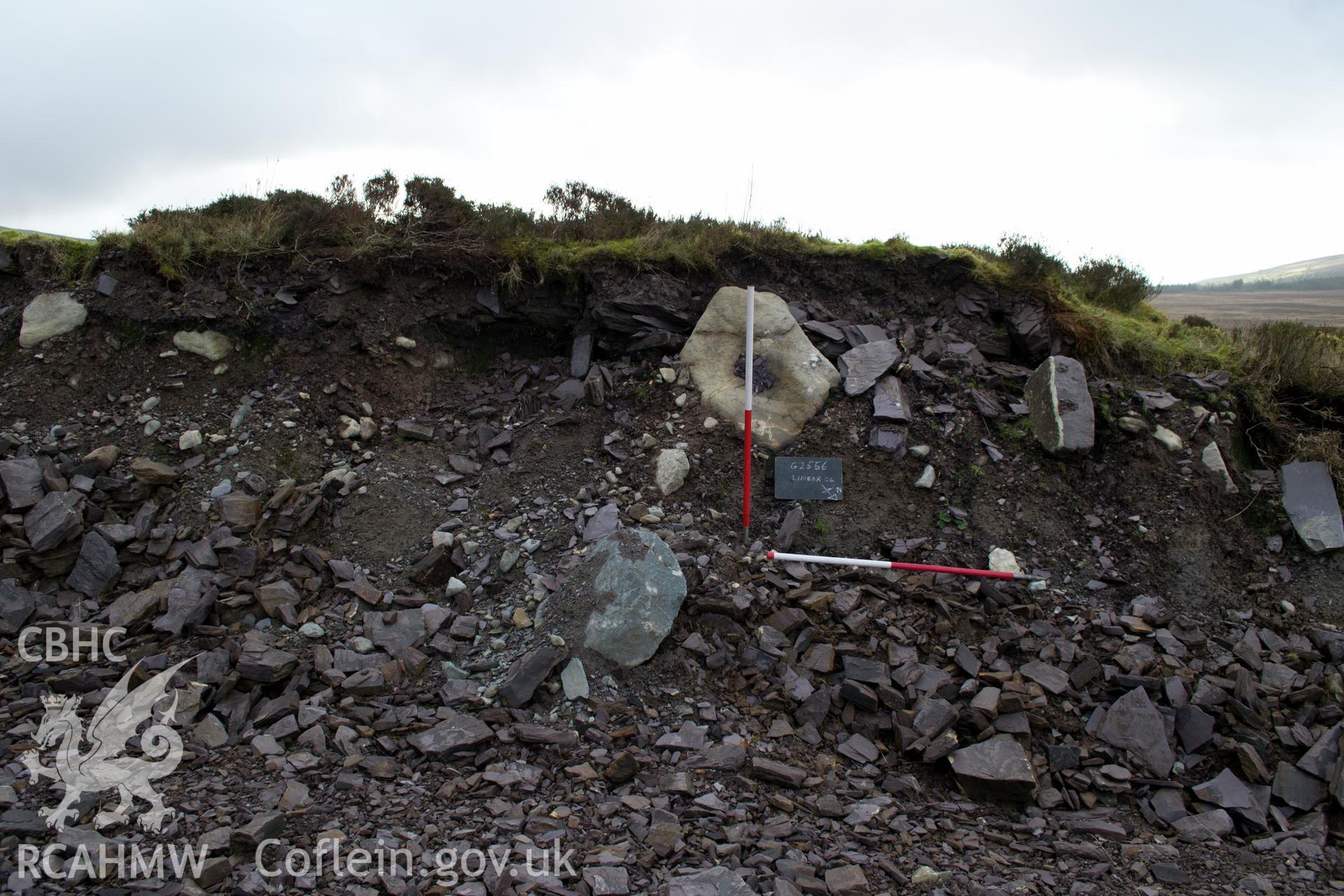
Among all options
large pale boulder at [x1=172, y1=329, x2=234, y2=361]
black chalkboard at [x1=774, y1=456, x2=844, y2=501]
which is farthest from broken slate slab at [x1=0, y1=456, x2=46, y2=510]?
black chalkboard at [x1=774, y1=456, x2=844, y2=501]

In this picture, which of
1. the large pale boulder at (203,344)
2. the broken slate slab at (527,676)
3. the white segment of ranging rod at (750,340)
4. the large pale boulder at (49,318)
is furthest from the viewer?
the large pale boulder at (203,344)

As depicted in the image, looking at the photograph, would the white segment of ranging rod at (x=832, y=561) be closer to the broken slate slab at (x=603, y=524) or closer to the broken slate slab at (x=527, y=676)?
the broken slate slab at (x=603, y=524)

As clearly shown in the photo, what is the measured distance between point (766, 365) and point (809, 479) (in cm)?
150

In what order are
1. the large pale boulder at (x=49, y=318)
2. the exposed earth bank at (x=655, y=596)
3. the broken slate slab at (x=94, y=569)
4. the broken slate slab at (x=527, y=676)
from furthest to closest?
the large pale boulder at (x=49, y=318)
the broken slate slab at (x=94, y=569)
the broken slate slab at (x=527, y=676)
the exposed earth bank at (x=655, y=596)

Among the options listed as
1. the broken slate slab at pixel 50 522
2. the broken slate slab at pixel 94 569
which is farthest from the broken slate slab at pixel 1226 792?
the broken slate slab at pixel 50 522

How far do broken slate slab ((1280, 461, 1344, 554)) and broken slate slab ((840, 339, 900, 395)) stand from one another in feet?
13.1

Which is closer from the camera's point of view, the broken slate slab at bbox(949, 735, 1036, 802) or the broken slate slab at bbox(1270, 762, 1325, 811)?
the broken slate slab at bbox(949, 735, 1036, 802)

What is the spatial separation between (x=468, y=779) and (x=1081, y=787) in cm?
416

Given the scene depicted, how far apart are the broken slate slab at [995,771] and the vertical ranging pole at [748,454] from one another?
2.59m

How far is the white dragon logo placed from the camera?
405 centimetres

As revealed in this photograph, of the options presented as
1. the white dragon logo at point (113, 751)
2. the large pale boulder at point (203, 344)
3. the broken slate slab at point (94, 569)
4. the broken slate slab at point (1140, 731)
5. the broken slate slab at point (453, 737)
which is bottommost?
the broken slate slab at point (1140, 731)

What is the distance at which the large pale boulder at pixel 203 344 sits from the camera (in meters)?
8.04

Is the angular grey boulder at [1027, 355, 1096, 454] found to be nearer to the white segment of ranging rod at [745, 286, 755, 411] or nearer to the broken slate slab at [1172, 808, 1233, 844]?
the white segment of ranging rod at [745, 286, 755, 411]

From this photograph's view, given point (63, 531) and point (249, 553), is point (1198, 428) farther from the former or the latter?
point (63, 531)
